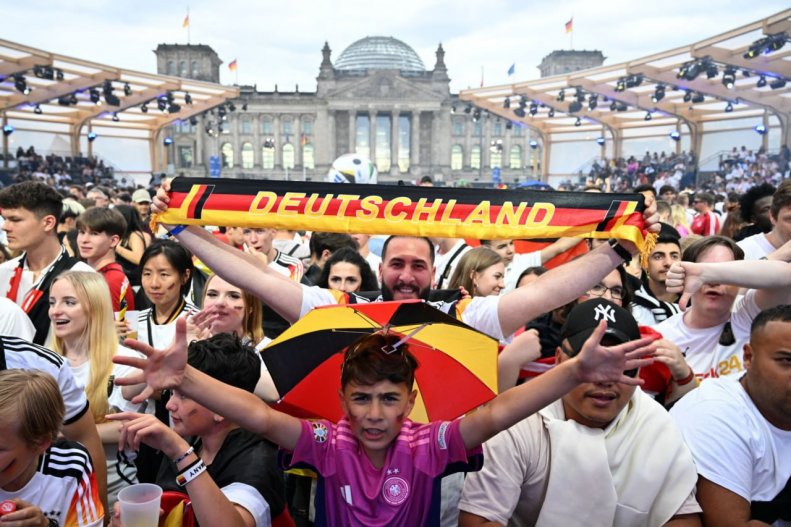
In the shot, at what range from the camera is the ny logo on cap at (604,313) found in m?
2.56

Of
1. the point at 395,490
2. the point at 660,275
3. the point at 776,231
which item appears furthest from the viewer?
the point at 660,275

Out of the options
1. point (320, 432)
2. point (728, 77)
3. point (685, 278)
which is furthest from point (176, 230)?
point (728, 77)

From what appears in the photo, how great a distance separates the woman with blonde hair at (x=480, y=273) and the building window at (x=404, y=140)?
72.5 meters

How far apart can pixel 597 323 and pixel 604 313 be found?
2.3 inches

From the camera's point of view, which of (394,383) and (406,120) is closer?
(394,383)

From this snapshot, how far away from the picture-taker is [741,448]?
2.44m

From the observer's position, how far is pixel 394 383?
7.47 feet

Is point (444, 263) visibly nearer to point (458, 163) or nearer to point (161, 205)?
point (161, 205)

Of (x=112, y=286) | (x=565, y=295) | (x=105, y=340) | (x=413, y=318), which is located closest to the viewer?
(x=413, y=318)

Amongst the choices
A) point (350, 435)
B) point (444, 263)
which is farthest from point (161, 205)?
point (444, 263)

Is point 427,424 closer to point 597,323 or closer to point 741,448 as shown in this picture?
point 597,323

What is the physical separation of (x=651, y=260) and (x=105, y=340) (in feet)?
13.1

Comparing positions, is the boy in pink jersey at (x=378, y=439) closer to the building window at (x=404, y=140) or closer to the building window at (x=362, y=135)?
the building window at (x=362, y=135)

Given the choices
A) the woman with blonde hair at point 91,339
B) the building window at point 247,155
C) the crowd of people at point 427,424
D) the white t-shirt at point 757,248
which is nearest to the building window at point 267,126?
the building window at point 247,155
